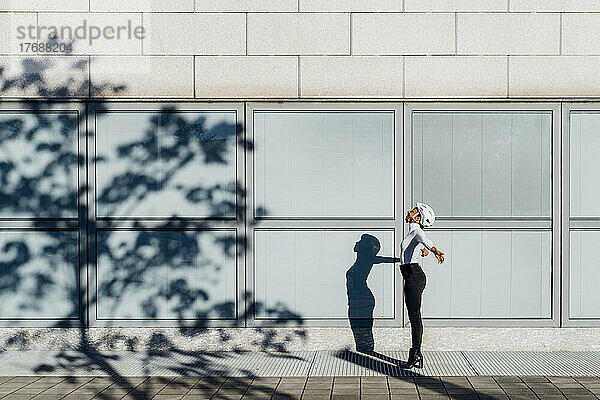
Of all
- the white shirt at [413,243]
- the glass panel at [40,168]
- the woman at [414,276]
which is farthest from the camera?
the glass panel at [40,168]

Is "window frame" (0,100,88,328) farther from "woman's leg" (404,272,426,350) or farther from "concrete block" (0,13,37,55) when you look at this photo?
"woman's leg" (404,272,426,350)

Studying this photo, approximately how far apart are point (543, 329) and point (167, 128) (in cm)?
537

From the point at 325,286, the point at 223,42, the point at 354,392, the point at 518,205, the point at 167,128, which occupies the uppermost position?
the point at 223,42

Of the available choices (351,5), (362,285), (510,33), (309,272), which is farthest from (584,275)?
(351,5)

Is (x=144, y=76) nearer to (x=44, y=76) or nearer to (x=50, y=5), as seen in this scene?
(x=44, y=76)

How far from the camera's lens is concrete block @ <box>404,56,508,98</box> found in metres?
10.0

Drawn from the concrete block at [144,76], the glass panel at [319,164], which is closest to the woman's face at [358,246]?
the glass panel at [319,164]

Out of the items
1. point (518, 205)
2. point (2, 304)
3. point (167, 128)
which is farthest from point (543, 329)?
point (2, 304)

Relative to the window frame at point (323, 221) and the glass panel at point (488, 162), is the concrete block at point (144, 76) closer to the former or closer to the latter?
the window frame at point (323, 221)

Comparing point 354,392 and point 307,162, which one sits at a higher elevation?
point 307,162

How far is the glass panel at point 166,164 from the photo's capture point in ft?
33.6

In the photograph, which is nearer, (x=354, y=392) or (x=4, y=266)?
(x=354, y=392)

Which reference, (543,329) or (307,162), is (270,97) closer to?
(307,162)

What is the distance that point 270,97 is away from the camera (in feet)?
33.2
